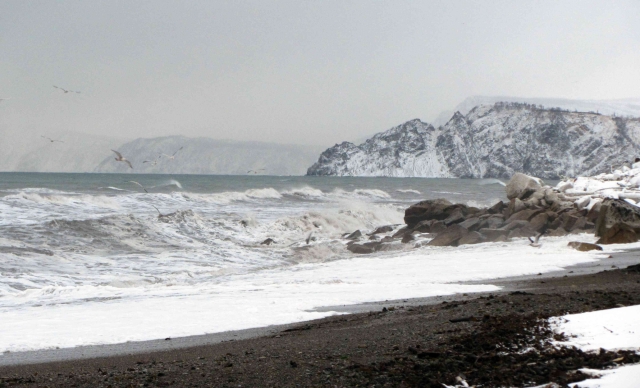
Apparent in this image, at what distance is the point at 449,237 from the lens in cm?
2220

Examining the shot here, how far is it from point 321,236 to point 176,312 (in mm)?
18754

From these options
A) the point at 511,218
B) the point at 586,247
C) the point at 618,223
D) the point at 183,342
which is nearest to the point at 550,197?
the point at 511,218

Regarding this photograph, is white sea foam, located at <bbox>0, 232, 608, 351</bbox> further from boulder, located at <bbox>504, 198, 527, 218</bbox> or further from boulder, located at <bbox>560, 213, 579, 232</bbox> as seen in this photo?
boulder, located at <bbox>504, 198, 527, 218</bbox>

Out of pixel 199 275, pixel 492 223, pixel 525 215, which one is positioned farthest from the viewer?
pixel 525 215

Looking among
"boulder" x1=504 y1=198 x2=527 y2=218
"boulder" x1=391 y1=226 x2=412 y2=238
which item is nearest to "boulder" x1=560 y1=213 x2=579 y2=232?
"boulder" x1=504 y1=198 x2=527 y2=218

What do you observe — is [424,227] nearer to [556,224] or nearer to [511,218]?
[511,218]

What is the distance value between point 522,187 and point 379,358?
941 inches

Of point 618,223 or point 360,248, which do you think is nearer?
point 618,223

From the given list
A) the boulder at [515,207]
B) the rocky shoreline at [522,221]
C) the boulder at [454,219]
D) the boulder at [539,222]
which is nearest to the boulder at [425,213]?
the rocky shoreline at [522,221]

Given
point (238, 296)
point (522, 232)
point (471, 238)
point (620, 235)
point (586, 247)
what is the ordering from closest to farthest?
1. point (238, 296)
2. point (586, 247)
3. point (620, 235)
4. point (471, 238)
5. point (522, 232)

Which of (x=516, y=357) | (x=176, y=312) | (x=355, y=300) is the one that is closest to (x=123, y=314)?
(x=176, y=312)

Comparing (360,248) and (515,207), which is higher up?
(515,207)

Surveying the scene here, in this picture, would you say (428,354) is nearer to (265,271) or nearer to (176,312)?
(176,312)

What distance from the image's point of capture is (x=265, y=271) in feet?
54.6
